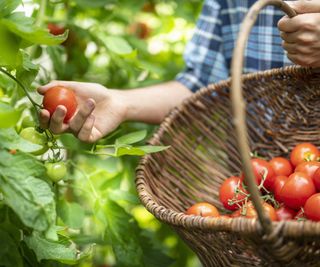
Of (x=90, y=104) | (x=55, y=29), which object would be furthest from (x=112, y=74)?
(x=90, y=104)

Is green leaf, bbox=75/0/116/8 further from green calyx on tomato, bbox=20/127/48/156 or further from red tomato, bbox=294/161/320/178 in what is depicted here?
red tomato, bbox=294/161/320/178

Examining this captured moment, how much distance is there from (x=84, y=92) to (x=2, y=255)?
1.28 ft

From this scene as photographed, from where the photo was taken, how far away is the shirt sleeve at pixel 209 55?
5.16ft

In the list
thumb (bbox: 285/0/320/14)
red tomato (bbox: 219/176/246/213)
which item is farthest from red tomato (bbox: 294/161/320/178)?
thumb (bbox: 285/0/320/14)

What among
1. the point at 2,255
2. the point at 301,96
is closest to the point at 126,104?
the point at 301,96

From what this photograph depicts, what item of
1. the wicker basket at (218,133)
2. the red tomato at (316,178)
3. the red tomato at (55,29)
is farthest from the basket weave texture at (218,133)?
the red tomato at (55,29)

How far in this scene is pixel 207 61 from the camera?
1.58 metres

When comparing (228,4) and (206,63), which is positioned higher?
(228,4)

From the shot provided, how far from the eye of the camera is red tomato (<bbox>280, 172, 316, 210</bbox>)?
42.9 inches

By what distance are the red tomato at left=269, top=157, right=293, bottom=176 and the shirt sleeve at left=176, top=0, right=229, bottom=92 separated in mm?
370

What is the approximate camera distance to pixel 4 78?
108 cm

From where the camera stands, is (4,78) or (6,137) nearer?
(6,137)

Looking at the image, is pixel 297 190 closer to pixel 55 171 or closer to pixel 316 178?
pixel 316 178

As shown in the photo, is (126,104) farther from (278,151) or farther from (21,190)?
(21,190)
